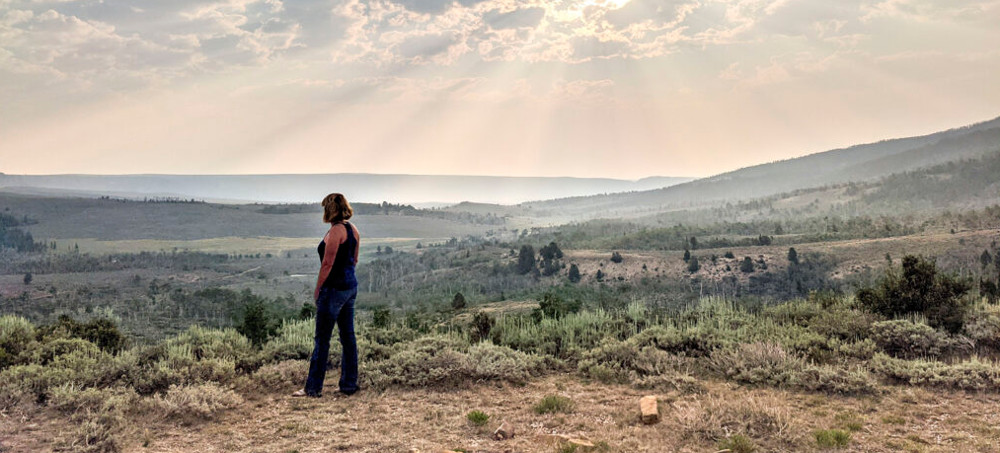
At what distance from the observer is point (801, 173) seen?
17612 cm

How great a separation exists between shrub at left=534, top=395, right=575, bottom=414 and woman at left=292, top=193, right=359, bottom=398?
265 cm

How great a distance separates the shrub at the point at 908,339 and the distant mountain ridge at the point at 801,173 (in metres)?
148

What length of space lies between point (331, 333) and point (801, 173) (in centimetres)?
19925

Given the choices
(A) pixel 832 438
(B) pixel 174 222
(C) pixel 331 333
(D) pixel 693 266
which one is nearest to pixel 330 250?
(C) pixel 331 333

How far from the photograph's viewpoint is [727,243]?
5397 cm

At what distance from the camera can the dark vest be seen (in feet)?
21.9

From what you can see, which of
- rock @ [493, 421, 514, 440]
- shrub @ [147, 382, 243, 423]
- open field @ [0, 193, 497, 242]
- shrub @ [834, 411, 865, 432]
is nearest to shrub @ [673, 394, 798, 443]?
shrub @ [834, 411, 865, 432]

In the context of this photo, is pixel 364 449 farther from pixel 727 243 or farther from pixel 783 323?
pixel 727 243

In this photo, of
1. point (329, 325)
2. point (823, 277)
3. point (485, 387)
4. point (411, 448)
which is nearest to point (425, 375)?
point (485, 387)

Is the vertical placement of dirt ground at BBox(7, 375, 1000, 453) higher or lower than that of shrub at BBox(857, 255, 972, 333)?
lower

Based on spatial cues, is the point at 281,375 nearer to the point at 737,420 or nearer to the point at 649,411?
the point at 649,411

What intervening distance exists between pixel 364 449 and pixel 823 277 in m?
37.6

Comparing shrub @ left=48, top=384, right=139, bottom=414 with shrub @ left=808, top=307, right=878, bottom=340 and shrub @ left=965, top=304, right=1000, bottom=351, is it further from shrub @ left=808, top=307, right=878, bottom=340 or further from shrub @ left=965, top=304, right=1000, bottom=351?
shrub @ left=965, top=304, right=1000, bottom=351

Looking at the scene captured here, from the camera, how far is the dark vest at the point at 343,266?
6.68 m
